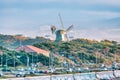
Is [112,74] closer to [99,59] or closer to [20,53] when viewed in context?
[20,53]

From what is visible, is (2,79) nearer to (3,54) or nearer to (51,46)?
(3,54)

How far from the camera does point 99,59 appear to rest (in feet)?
611

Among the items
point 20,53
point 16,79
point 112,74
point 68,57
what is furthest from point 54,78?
point 68,57

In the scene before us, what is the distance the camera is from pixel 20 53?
147m

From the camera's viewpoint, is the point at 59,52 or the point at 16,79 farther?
the point at 59,52

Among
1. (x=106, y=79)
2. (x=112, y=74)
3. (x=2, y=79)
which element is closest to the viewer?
(x=2, y=79)

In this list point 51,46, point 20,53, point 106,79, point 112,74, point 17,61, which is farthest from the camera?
point 51,46

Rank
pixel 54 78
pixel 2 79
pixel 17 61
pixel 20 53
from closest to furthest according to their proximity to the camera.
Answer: pixel 2 79
pixel 54 78
pixel 17 61
pixel 20 53

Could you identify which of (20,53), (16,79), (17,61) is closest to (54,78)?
(16,79)

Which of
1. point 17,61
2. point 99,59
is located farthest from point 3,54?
point 99,59

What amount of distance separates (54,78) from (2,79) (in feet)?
57.4

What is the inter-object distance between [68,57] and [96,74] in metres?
62.7

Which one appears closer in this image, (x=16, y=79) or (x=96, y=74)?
(x=16, y=79)

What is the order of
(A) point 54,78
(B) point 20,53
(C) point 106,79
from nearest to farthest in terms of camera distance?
(A) point 54,78, (C) point 106,79, (B) point 20,53
